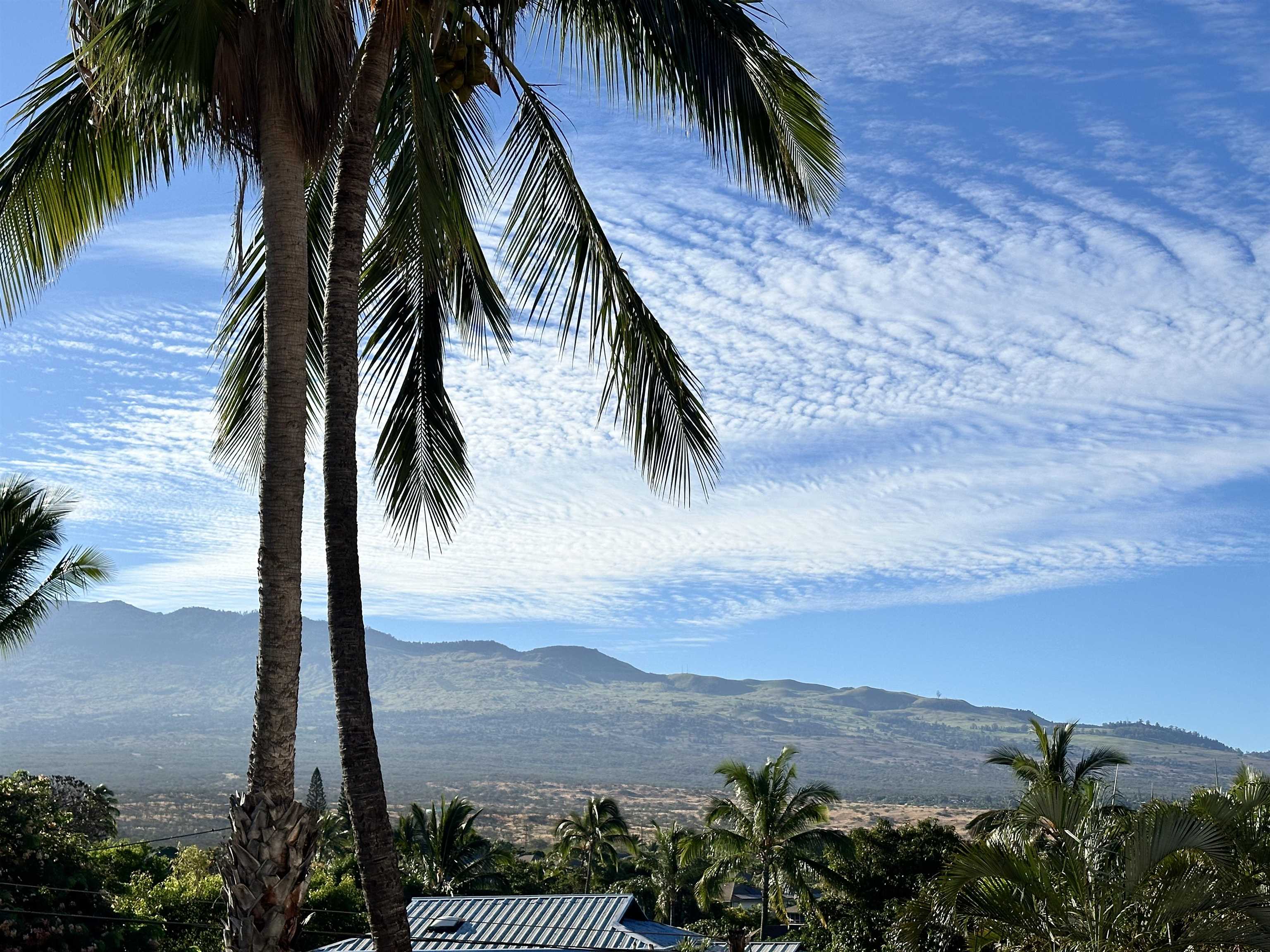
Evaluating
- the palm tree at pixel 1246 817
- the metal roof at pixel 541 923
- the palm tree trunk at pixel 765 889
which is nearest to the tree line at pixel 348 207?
the palm tree at pixel 1246 817

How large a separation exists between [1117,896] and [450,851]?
32370 mm

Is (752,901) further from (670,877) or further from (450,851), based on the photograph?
(450,851)

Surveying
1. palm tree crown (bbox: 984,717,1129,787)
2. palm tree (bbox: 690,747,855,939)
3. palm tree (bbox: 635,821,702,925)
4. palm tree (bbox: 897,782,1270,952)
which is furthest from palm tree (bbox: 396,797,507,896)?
palm tree (bbox: 897,782,1270,952)

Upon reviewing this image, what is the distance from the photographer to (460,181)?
6.77m

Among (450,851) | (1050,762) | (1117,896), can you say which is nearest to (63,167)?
(1117,896)

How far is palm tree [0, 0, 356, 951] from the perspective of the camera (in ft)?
16.7

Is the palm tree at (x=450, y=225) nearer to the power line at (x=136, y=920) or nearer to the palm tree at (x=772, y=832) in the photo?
the power line at (x=136, y=920)

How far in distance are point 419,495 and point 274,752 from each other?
3.49 meters

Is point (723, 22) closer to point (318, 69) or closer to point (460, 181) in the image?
point (460, 181)

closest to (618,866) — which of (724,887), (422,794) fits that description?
(724,887)

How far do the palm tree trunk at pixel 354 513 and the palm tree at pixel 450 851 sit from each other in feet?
110

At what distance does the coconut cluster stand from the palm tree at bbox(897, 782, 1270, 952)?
741 centimetres

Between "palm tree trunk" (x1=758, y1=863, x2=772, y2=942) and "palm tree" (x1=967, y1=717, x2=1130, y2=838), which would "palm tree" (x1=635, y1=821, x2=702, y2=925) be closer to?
"palm tree trunk" (x1=758, y1=863, x2=772, y2=942)

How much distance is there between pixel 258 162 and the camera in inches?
244
